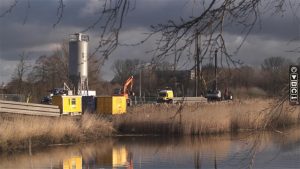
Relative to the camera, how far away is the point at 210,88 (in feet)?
13.9

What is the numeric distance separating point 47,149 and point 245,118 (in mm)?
11223

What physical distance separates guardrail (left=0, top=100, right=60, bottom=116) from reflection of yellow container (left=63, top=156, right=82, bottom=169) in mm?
6054

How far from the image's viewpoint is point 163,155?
19.5 metres

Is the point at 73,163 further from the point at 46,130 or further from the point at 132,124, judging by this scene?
the point at 132,124

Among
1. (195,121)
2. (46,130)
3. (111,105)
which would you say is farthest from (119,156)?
(111,105)

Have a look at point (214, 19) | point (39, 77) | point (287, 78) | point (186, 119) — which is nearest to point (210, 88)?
point (214, 19)

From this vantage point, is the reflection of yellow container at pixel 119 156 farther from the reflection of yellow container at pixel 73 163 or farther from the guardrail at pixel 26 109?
the guardrail at pixel 26 109

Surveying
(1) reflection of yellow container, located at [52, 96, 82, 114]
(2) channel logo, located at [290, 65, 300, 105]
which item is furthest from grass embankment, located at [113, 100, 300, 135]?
(2) channel logo, located at [290, 65, 300, 105]

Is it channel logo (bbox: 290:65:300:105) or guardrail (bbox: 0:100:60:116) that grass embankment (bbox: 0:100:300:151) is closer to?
guardrail (bbox: 0:100:60:116)

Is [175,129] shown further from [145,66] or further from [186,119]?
[145,66]

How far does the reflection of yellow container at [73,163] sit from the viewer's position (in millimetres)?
17570

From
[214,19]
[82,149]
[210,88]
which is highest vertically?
[214,19]

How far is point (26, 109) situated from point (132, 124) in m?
6.04

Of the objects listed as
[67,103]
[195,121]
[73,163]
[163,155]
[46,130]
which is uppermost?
[67,103]
